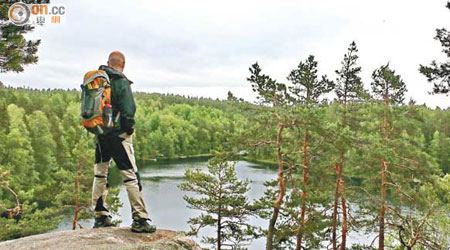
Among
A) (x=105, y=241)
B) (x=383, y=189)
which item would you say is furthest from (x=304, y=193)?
(x=105, y=241)

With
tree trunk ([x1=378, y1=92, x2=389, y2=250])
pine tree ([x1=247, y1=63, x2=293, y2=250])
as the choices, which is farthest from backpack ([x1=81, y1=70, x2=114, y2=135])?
tree trunk ([x1=378, y1=92, x2=389, y2=250])

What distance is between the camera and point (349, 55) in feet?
40.2

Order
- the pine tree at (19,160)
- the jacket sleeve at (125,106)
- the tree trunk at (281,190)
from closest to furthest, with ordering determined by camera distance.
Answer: the jacket sleeve at (125,106) → the tree trunk at (281,190) → the pine tree at (19,160)

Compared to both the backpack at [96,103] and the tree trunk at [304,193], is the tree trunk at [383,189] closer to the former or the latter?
the tree trunk at [304,193]

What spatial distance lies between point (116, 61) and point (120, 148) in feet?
3.59

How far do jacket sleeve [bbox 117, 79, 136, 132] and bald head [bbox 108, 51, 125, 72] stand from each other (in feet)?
0.78

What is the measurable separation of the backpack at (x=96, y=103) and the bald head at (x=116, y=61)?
0.94 ft

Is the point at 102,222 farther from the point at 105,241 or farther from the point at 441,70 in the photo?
the point at 441,70

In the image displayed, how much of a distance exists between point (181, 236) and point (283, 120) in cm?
554

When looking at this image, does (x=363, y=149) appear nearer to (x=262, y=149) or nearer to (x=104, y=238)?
(x=262, y=149)

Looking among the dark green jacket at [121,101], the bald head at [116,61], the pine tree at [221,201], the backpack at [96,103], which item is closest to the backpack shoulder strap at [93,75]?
the backpack at [96,103]

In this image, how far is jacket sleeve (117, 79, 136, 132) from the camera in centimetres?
484

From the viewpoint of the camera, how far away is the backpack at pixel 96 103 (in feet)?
15.3

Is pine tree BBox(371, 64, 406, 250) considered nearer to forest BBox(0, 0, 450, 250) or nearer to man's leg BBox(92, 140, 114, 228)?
forest BBox(0, 0, 450, 250)
